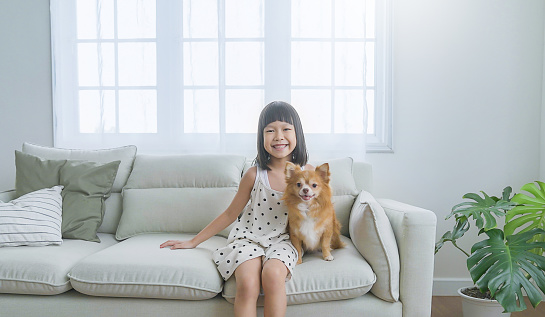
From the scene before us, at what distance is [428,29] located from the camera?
9.23ft

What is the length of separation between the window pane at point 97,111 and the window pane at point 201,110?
1.49 ft

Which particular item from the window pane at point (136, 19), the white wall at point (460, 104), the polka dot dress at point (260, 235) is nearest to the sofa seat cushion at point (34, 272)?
the polka dot dress at point (260, 235)

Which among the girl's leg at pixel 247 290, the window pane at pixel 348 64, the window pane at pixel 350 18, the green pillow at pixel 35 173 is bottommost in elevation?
the girl's leg at pixel 247 290

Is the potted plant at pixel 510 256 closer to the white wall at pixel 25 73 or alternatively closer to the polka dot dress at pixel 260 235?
the polka dot dress at pixel 260 235

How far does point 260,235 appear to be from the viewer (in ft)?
6.50

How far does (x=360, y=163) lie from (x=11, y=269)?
5.63 ft

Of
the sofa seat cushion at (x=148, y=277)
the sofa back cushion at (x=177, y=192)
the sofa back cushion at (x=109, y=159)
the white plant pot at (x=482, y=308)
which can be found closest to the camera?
the sofa seat cushion at (x=148, y=277)

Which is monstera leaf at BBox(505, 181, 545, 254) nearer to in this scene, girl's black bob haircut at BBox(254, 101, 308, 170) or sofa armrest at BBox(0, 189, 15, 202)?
girl's black bob haircut at BBox(254, 101, 308, 170)

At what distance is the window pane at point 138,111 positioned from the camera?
2.86 meters

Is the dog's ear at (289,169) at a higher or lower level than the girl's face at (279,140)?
lower

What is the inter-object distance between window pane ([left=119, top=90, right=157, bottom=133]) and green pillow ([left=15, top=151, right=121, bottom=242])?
0.46m

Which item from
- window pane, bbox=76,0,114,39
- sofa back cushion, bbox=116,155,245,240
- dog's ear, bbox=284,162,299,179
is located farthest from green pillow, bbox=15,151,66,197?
dog's ear, bbox=284,162,299,179

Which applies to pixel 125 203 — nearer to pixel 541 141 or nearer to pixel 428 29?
pixel 428 29

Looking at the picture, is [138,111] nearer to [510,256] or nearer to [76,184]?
[76,184]
